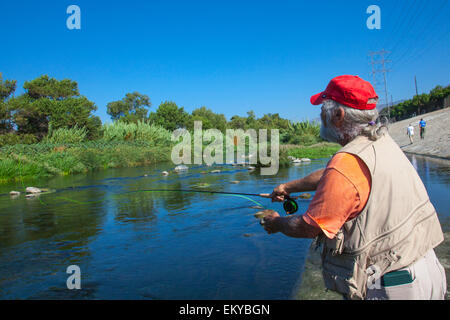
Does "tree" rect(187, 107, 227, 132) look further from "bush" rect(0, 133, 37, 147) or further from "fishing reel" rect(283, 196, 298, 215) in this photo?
"fishing reel" rect(283, 196, 298, 215)

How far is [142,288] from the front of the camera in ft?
13.1

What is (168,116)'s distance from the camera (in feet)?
185

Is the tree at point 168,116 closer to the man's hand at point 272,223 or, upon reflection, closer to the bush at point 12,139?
the bush at point 12,139

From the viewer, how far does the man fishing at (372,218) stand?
1.54 m

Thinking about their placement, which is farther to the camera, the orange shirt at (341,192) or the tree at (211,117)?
the tree at (211,117)

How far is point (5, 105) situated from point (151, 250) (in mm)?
27704

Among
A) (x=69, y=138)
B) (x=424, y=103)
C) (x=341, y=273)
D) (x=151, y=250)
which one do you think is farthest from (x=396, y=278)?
(x=424, y=103)

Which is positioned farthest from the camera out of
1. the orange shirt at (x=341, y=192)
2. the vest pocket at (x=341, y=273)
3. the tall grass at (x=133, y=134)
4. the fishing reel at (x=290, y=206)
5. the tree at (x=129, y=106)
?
the tree at (x=129, y=106)

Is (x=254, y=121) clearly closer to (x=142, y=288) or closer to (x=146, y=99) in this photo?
(x=146, y=99)

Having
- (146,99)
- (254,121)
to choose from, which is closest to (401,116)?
(254,121)

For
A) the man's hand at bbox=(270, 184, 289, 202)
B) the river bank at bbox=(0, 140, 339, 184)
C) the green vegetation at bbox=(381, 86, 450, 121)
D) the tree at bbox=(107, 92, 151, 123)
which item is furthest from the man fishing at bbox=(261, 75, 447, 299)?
the tree at bbox=(107, 92, 151, 123)

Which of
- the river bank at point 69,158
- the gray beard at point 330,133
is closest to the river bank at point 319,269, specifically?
the gray beard at point 330,133

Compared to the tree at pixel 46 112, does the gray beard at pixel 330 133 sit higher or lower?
lower

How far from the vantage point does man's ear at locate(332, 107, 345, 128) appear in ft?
5.75
